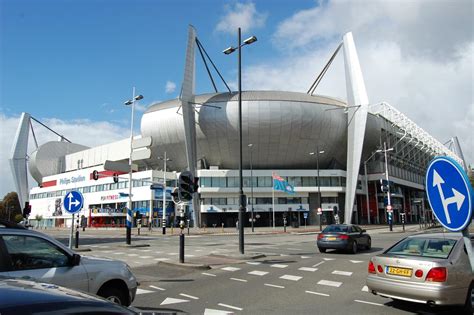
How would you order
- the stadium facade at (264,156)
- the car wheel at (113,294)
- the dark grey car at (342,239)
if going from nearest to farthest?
the car wheel at (113,294)
the dark grey car at (342,239)
the stadium facade at (264,156)

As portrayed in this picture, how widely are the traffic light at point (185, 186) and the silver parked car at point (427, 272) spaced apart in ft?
27.4

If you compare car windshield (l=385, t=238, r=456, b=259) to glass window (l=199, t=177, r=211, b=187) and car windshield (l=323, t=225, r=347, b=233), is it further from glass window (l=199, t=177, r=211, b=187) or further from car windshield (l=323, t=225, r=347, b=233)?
glass window (l=199, t=177, r=211, b=187)

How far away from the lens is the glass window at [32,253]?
5.13 metres

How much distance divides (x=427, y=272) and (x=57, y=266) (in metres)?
6.02

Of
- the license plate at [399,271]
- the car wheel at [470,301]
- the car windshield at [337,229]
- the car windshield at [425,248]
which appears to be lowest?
the car wheel at [470,301]

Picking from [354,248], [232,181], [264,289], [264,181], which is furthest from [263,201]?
[264,289]

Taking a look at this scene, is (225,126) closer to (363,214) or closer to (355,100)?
(355,100)

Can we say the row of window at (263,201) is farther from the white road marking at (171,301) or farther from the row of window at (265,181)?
the white road marking at (171,301)

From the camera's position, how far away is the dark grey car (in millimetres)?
18219

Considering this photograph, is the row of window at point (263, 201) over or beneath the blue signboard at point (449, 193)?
over

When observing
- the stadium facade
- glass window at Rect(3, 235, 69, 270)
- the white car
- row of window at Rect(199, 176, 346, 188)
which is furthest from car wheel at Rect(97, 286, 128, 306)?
row of window at Rect(199, 176, 346, 188)

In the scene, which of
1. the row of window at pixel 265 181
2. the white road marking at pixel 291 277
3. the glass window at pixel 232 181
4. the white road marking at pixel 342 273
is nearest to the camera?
the white road marking at pixel 291 277

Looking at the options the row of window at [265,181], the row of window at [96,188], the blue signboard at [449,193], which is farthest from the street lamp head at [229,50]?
the row of window at [265,181]

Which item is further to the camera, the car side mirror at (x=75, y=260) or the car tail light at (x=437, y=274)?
the car tail light at (x=437, y=274)
